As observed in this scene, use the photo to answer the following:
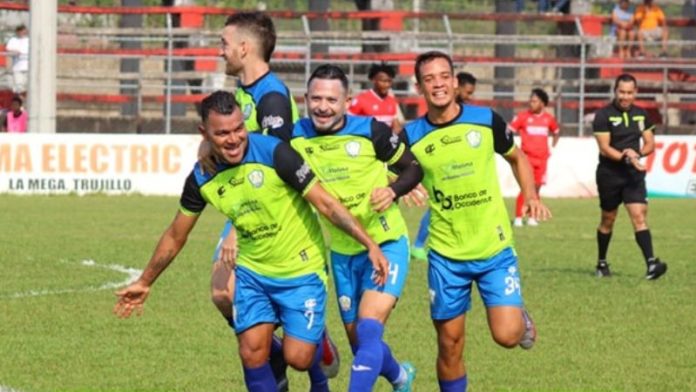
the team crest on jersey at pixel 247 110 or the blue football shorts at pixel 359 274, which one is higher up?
the team crest on jersey at pixel 247 110

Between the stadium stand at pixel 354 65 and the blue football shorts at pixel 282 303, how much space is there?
23782mm

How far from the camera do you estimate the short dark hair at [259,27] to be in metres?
9.88

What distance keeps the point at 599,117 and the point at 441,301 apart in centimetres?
781

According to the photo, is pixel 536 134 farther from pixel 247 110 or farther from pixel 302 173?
pixel 302 173

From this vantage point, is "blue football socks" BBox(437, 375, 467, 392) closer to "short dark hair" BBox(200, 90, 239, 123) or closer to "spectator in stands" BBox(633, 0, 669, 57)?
"short dark hair" BBox(200, 90, 239, 123)

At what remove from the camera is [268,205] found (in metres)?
8.89

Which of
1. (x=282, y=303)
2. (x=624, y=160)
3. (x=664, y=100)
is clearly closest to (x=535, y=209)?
(x=282, y=303)

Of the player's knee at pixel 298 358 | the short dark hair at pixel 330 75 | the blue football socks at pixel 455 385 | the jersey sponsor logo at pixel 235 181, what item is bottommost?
the blue football socks at pixel 455 385

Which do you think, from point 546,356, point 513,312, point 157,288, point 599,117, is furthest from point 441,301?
point 599,117

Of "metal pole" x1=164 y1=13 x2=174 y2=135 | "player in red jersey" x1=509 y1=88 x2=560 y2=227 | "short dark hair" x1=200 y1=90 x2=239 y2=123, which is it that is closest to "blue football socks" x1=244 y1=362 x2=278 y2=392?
"short dark hair" x1=200 y1=90 x2=239 y2=123

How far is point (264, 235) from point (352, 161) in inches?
40.7

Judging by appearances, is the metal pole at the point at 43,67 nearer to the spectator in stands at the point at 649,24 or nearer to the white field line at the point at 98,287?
the spectator in stands at the point at 649,24

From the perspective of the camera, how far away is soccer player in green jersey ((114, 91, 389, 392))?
8805 millimetres

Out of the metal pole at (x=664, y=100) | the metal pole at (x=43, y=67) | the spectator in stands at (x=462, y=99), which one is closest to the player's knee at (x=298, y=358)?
the spectator in stands at (x=462, y=99)
